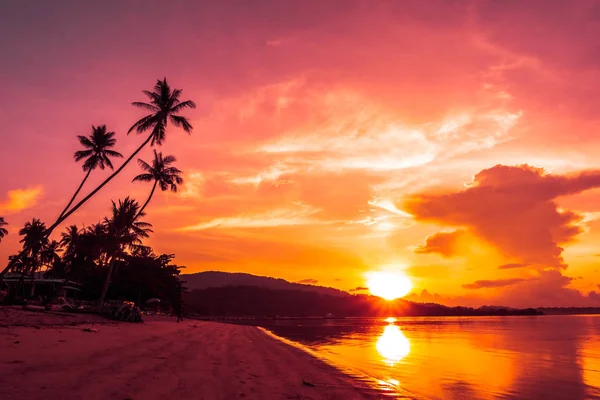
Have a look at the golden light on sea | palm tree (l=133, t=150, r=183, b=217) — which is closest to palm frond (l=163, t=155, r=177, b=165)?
palm tree (l=133, t=150, r=183, b=217)

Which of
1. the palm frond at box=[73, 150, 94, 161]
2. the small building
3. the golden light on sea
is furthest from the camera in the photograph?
the small building

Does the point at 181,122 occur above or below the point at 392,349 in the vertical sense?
above

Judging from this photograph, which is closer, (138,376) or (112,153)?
(138,376)

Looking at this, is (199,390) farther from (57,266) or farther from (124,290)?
(57,266)

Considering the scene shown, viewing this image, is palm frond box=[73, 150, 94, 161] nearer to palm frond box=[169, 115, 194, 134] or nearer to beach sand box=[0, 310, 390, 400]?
palm frond box=[169, 115, 194, 134]

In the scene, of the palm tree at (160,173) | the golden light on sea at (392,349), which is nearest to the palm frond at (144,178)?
the palm tree at (160,173)

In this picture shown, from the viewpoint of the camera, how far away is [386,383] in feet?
45.2

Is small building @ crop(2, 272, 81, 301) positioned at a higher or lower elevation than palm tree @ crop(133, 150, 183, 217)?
lower

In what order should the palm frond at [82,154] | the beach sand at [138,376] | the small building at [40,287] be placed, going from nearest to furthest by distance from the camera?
the beach sand at [138,376]
the palm frond at [82,154]
the small building at [40,287]

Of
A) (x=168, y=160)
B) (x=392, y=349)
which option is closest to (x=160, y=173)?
(x=168, y=160)

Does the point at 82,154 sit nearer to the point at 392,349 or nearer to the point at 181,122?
the point at 181,122

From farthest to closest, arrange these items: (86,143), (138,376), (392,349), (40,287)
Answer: (40,287) → (86,143) → (392,349) → (138,376)

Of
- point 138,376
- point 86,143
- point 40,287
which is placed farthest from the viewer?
point 40,287

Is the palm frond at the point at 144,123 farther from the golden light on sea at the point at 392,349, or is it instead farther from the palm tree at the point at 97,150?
the golden light on sea at the point at 392,349
